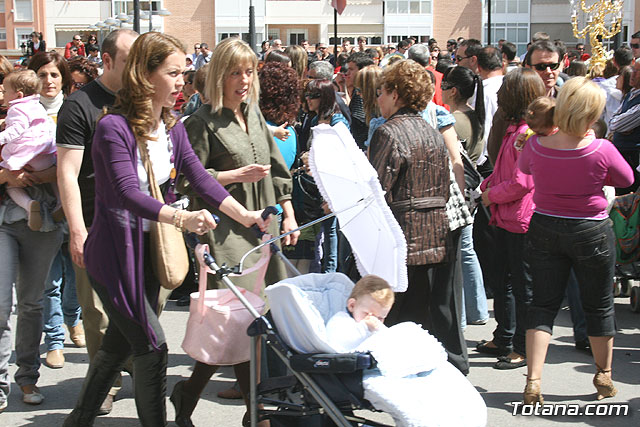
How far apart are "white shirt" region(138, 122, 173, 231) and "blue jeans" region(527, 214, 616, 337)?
227 cm

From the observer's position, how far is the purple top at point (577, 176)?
464 cm

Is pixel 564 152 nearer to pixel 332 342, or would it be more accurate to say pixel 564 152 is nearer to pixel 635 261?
pixel 332 342

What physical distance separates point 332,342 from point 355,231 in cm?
69

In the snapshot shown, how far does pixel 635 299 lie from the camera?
7086 millimetres

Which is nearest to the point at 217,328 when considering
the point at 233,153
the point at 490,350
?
the point at 233,153

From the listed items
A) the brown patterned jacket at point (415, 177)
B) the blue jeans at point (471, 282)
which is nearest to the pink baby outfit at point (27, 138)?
the brown patterned jacket at point (415, 177)

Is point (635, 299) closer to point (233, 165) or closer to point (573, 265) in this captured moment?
point (573, 265)

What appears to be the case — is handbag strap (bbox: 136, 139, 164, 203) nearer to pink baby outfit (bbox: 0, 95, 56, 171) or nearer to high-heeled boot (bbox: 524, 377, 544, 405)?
pink baby outfit (bbox: 0, 95, 56, 171)

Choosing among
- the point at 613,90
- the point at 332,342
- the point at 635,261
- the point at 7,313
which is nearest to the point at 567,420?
the point at 332,342

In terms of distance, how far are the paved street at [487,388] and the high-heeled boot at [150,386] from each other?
2.74ft

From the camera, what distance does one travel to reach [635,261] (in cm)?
673

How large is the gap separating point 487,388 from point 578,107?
1.94m

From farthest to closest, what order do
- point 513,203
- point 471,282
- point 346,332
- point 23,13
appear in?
point 23,13 < point 471,282 < point 513,203 < point 346,332

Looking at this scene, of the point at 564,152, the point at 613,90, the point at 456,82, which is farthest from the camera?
the point at 613,90
